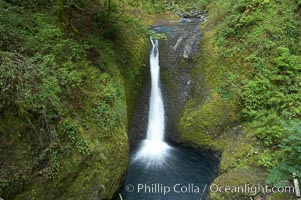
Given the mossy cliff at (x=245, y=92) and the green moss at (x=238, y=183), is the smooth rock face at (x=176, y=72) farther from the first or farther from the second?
the green moss at (x=238, y=183)

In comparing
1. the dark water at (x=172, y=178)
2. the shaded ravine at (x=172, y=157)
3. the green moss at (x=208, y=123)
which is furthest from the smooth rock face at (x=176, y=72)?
the dark water at (x=172, y=178)

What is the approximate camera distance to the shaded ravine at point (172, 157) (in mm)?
7102

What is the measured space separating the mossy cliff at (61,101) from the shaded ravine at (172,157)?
0.65m

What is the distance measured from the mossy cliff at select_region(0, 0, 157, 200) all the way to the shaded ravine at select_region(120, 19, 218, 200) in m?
0.65

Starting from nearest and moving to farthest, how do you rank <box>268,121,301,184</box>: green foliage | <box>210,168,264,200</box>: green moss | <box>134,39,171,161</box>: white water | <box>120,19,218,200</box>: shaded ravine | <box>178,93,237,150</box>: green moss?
<box>268,121,301,184</box>: green foliage, <box>210,168,264,200</box>: green moss, <box>120,19,218,200</box>: shaded ravine, <box>134,39,171,161</box>: white water, <box>178,93,237,150</box>: green moss

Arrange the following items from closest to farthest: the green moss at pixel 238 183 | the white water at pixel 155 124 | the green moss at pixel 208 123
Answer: the green moss at pixel 238 183 → the white water at pixel 155 124 → the green moss at pixel 208 123

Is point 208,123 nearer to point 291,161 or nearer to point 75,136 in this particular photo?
point 291,161

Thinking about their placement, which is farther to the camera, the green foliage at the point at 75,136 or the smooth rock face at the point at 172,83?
the smooth rock face at the point at 172,83

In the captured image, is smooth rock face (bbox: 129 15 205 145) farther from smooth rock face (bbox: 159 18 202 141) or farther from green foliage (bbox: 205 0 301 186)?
green foliage (bbox: 205 0 301 186)

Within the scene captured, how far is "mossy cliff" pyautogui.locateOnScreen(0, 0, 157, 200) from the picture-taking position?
509cm

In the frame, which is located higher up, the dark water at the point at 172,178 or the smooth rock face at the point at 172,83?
the smooth rock face at the point at 172,83

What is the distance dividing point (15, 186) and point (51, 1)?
630 centimetres

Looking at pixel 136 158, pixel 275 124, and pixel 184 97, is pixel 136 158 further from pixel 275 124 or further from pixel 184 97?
pixel 275 124

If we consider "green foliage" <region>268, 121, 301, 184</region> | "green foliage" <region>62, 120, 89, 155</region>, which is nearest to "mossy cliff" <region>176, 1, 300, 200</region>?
"green foliage" <region>268, 121, 301, 184</region>
